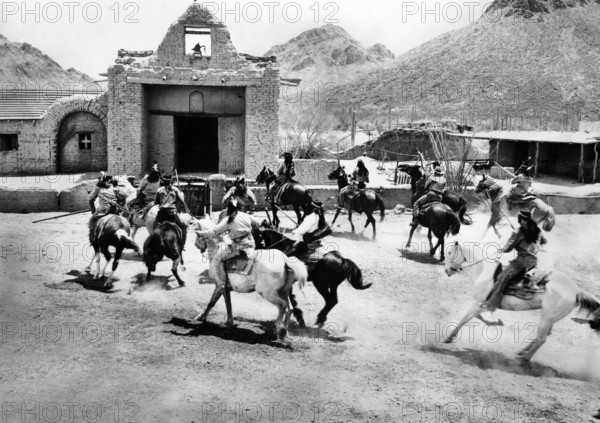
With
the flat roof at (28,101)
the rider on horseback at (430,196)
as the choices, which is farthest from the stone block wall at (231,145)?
the rider on horseback at (430,196)

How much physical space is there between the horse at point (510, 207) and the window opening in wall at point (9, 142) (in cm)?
1764

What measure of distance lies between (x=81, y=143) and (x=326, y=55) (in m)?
90.0

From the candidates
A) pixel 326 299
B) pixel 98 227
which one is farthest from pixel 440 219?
pixel 98 227

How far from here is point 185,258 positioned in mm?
14188

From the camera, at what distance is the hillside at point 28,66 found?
250 feet

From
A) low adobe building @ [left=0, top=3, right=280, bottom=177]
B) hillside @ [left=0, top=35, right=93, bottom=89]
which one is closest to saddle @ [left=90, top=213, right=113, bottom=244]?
low adobe building @ [left=0, top=3, right=280, bottom=177]

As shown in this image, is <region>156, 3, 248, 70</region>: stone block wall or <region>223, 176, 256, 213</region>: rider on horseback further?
<region>156, 3, 248, 70</region>: stone block wall

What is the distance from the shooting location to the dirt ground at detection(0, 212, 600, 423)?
7.39m

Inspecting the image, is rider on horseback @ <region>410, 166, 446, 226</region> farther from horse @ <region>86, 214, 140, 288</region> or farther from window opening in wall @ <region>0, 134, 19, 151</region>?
window opening in wall @ <region>0, 134, 19, 151</region>

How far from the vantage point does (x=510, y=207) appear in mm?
14953

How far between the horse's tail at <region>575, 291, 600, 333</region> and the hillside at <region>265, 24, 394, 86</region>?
90454mm

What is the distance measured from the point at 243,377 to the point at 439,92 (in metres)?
54.0

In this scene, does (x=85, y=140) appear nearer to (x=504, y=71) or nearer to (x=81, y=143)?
(x=81, y=143)

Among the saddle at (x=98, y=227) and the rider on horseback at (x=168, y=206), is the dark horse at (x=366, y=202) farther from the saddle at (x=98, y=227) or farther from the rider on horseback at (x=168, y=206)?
the saddle at (x=98, y=227)
